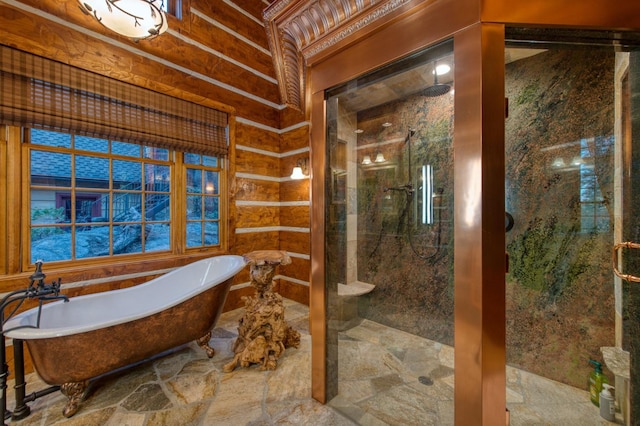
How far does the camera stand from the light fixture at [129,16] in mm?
1694

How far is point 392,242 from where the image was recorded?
2240 millimetres

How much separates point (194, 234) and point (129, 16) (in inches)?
79.3

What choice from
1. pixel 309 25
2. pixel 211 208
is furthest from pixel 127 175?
pixel 309 25

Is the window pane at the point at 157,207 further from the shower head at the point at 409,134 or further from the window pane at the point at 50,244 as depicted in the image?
the shower head at the point at 409,134

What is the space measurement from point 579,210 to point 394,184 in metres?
1.19

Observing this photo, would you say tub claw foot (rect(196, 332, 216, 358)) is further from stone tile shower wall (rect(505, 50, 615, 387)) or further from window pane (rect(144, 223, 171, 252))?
stone tile shower wall (rect(505, 50, 615, 387))

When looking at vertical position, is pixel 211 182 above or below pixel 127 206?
above

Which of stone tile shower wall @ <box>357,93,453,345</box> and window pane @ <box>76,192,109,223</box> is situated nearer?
stone tile shower wall @ <box>357,93,453,345</box>

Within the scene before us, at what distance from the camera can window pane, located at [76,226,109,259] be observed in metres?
2.17

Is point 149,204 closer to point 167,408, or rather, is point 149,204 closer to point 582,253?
point 167,408

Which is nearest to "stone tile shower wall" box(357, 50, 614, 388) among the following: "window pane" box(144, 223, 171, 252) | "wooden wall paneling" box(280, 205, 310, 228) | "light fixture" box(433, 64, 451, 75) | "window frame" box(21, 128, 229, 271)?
"light fixture" box(433, 64, 451, 75)

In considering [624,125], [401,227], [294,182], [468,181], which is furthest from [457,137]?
[294,182]

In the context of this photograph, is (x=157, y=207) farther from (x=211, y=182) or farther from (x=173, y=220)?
(x=211, y=182)

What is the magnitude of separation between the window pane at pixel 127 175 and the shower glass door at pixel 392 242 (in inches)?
86.5
